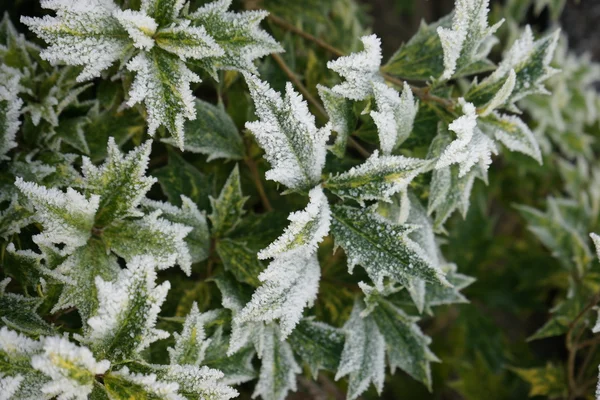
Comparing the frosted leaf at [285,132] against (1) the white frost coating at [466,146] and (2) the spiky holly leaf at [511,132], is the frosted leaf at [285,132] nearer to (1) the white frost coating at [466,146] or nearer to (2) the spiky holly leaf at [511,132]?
(1) the white frost coating at [466,146]

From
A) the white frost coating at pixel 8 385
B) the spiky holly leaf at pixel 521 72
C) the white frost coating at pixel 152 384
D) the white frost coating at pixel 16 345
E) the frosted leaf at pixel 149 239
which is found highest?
the spiky holly leaf at pixel 521 72

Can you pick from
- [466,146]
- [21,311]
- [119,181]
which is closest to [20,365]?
[21,311]

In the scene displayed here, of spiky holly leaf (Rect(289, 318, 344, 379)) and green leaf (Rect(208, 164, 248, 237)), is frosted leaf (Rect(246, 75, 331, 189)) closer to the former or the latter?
green leaf (Rect(208, 164, 248, 237))

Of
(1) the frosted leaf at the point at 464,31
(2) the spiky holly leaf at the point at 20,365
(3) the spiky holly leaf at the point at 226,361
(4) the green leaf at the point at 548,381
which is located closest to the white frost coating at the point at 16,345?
(2) the spiky holly leaf at the point at 20,365

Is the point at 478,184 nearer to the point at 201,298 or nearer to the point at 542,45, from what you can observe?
the point at 542,45

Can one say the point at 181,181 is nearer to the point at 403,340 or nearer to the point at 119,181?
the point at 119,181

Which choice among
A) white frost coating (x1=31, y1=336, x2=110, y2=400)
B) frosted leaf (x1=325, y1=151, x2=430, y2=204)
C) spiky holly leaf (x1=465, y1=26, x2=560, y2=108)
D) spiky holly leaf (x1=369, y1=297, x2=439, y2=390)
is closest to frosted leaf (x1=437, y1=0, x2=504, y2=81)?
spiky holly leaf (x1=465, y1=26, x2=560, y2=108)
